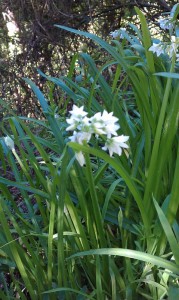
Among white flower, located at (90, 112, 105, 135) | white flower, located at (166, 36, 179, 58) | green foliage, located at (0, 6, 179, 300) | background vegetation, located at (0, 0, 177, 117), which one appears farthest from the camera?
background vegetation, located at (0, 0, 177, 117)

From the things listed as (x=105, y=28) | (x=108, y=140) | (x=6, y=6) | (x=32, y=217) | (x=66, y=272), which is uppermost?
(x=6, y=6)

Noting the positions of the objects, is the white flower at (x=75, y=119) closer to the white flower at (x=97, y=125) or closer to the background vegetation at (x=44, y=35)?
the white flower at (x=97, y=125)

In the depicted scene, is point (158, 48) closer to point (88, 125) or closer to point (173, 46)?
point (173, 46)

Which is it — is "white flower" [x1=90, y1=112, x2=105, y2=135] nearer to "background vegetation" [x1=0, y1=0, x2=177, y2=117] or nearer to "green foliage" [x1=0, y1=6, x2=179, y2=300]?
"green foliage" [x1=0, y1=6, x2=179, y2=300]

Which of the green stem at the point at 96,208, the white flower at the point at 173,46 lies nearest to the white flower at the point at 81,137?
the green stem at the point at 96,208

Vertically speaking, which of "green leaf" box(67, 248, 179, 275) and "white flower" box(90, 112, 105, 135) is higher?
"white flower" box(90, 112, 105, 135)

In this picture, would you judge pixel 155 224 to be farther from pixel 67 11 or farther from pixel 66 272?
pixel 67 11

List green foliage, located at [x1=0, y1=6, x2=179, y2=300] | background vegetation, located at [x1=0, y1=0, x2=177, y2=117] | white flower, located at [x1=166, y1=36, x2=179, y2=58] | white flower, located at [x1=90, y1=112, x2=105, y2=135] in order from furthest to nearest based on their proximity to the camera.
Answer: background vegetation, located at [x1=0, y1=0, x2=177, y2=117]
white flower, located at [x1=166, y1=36, x2=179, y2=58]
green foliage, located at [x1=0, y1=6, x2=179, y2=300]
white flower, located at [x1=90, y1=112, x2=105, y2=135]

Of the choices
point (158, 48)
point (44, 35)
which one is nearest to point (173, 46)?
point (158, 48)

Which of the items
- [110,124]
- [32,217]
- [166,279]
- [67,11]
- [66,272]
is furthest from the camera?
[67,11]

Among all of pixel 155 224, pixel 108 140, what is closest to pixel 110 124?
pixel 108 140

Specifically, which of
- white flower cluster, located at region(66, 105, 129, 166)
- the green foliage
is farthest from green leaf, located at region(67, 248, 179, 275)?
white flower cluster, located at region(66, 105, 129, 166)
